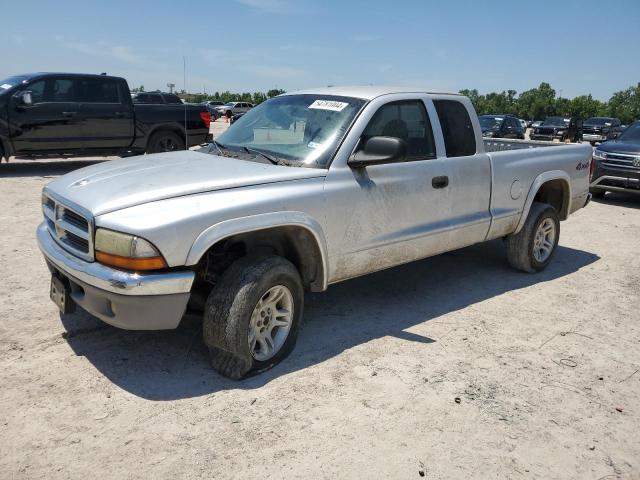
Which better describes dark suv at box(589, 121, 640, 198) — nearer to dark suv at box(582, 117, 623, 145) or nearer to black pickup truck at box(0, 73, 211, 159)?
black pickup truck at box(0, 73, 211, 159)

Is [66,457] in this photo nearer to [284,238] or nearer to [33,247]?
[284,238]

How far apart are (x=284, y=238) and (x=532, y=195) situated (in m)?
3.03

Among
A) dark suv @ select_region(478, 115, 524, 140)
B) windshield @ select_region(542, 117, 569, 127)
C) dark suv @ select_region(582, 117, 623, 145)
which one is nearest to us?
dark suv @ select_region(478, 115, 524, 140)

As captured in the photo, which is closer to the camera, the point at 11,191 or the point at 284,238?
the point at 284,238

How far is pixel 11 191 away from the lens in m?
9.05

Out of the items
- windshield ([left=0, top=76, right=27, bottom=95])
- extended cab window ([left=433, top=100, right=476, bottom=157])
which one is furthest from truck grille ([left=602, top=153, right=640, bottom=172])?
windshield ([left=0, top=76, right=27, bottom=95])

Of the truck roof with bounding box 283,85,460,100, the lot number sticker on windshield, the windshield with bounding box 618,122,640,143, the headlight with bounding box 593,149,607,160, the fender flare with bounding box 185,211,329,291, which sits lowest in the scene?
the fender flare with bounding box 185,211,329,291

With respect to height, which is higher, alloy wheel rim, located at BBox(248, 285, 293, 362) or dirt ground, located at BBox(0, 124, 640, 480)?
alloy wheel rim, located at BBox(248, 285, 293, 362)

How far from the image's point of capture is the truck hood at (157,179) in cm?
328

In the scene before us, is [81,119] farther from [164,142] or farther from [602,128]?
[602,128]

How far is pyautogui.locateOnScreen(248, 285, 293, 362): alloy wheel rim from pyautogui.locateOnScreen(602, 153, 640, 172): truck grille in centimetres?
921

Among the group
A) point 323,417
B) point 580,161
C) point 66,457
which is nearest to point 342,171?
point 323,417

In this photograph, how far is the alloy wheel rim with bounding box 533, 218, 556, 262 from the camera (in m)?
5.99

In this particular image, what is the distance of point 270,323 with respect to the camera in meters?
3.70
